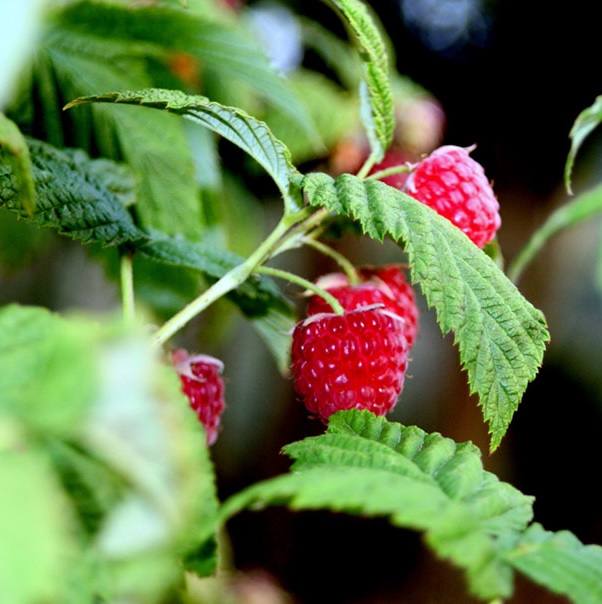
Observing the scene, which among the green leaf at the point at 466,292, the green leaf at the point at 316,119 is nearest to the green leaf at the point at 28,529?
the green leaf at the point at 466,292

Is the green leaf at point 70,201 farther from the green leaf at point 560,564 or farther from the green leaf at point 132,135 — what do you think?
the green leaf at point 560,564

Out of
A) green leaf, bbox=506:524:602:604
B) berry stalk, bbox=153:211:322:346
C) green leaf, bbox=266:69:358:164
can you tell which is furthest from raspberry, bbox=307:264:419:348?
green leaf, bbox=266:69:358:164

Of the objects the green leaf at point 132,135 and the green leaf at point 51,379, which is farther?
the green leaf at point 132,135

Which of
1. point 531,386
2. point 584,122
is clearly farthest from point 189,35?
point 531,386

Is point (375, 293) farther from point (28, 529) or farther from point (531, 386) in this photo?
point (531, 386)

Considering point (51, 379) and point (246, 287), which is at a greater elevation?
point (51, 379)

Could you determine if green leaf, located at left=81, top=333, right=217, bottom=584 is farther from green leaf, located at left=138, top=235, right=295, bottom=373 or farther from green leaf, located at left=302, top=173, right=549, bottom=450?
green leaf, located at left=138, top=235, right=295, bottom=373
